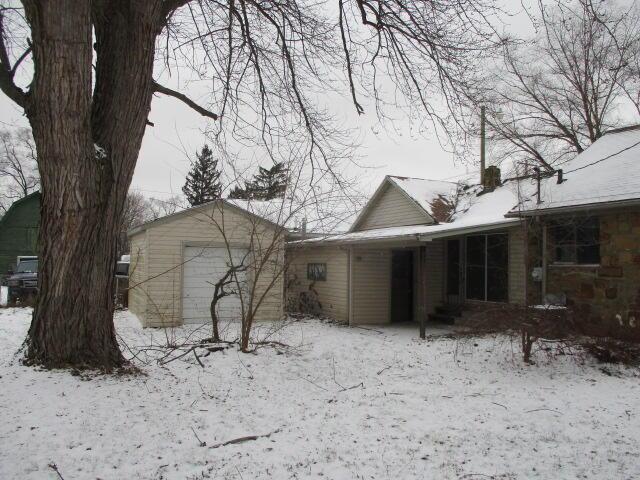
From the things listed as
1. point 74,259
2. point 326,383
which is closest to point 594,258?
point 326,383

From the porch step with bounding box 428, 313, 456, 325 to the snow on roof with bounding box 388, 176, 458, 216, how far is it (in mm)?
2902

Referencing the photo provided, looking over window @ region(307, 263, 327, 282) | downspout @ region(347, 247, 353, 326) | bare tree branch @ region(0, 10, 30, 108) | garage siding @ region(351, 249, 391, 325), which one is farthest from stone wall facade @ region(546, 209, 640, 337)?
bare tree branch @ region(0, 10, 30, 108)

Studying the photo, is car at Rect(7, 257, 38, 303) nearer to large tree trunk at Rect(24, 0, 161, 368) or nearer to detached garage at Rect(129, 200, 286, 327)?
detached garage at Rect(129, 200, 286, 327)

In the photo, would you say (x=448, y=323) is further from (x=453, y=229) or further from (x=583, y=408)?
(x=583, y=408)

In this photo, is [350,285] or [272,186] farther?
[350,285]

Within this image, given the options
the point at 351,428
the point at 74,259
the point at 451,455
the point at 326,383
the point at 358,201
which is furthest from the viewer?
the point at 358,201

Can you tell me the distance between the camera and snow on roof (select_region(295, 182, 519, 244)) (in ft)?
37.6

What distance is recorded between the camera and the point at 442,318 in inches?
551

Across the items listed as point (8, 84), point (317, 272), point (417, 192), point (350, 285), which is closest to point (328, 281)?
point (317, 272)

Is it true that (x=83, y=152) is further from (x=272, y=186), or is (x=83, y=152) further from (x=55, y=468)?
(x=272, y=186)

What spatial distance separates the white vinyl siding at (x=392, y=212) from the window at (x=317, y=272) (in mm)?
2027

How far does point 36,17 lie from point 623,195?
9.62m

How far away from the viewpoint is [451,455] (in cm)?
467

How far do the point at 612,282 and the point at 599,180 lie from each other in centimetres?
218
